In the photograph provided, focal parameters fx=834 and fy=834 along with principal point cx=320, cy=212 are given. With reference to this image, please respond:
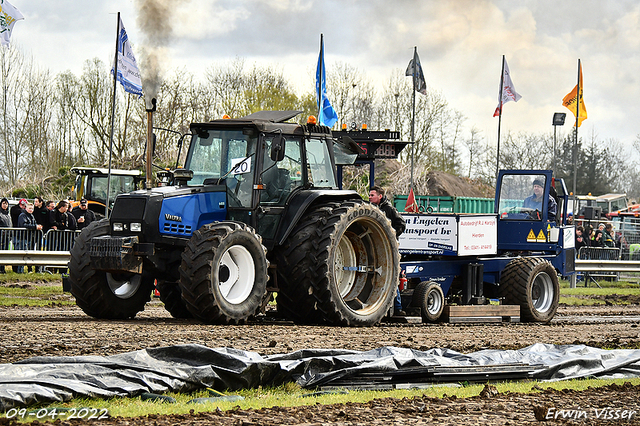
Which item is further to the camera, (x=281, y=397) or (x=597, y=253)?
(x=597, y=253)

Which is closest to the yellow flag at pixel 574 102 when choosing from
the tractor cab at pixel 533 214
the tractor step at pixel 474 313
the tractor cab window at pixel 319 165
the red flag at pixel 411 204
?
the red flag at pixel 411 204

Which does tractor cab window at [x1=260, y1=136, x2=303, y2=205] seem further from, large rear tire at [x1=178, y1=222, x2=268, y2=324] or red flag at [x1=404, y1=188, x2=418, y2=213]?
red flag at [x1=404, y1=188, x2=418, y2=213]

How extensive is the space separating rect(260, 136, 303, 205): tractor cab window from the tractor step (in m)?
3.70

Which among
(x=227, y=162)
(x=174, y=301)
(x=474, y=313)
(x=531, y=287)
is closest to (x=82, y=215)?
(x=174, y=301)

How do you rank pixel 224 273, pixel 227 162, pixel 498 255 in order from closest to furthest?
pixel 224 273 → pixel 227 162 → pixel 498 255

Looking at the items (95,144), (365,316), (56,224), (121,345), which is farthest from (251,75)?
(121,345)

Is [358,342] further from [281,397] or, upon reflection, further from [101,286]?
[101,286]

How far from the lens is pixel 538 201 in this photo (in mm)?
15680

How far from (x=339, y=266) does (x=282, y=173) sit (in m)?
1.68

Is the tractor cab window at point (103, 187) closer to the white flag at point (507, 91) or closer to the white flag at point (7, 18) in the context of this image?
the white flag at point (7, 18)

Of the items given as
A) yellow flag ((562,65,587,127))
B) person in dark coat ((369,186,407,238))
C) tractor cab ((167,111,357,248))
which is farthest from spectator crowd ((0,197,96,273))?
yellow flag ((562,65,587,127))

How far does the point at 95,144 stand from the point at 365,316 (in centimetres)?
3181

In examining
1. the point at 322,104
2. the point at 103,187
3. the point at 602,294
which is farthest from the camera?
the point at 103,187

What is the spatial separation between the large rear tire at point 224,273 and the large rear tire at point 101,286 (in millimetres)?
1258
